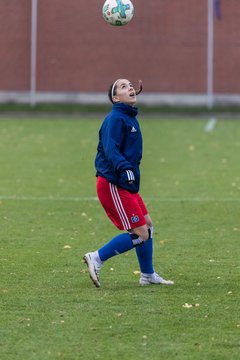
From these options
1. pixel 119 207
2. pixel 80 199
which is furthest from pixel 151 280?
pixel 80 199

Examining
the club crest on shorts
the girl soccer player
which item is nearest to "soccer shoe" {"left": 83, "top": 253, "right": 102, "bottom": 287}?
the girl soccer player

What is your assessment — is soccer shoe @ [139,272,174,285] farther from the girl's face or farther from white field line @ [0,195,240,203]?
white field line @ [0,195,240,203]

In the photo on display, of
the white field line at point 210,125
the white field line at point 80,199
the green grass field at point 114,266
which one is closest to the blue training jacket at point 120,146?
the green grass field at point 114,266

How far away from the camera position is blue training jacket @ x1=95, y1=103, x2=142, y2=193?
9172 mm

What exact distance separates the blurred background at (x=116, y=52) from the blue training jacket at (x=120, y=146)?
88.4ft

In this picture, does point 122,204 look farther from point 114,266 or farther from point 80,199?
point 80,199

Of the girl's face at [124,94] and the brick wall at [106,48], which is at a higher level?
the girl's face at [124,94]

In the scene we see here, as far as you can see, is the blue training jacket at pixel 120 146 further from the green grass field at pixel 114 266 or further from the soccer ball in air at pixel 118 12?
the soccer ball in air at pixel 118 12

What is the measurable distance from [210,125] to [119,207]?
21089mm

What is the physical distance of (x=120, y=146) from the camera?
9.34 meters

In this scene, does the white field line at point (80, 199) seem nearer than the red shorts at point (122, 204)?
No

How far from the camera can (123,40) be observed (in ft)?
121

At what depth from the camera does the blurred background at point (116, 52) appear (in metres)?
36.3

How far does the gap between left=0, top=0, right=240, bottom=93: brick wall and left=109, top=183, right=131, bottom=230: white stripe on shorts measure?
27438 mm
